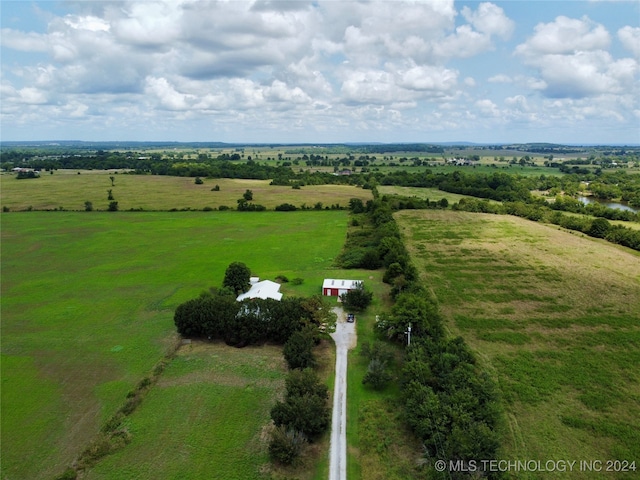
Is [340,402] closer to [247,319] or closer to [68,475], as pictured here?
Answer: [247,319]

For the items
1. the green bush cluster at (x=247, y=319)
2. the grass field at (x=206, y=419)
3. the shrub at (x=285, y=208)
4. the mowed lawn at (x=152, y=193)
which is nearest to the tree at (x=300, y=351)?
the grass field at (x=206, y=419)

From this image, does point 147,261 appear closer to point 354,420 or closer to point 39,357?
point 39,357

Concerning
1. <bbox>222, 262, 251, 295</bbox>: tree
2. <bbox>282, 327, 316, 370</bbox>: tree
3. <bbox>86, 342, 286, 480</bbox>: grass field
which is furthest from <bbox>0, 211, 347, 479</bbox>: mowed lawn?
<bbox>222, 262, 251, 295</bbox>: tree

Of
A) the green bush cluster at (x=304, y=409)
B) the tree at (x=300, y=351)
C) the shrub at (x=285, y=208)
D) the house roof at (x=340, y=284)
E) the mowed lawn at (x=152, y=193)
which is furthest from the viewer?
the mowed lawn at (x=152, y=193)

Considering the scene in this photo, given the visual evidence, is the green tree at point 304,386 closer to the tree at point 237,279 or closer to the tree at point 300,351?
the tree at point 300,351

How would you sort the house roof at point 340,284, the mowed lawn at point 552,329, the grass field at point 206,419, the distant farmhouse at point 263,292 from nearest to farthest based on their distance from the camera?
the grass field at point 206,419 < the mowed lawn at point 552,329 < the distant farmhouse at point 263,292 < the house roof at point 340,284

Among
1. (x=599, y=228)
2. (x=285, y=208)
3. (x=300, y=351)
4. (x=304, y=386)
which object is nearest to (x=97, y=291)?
(x=300, y=351)
